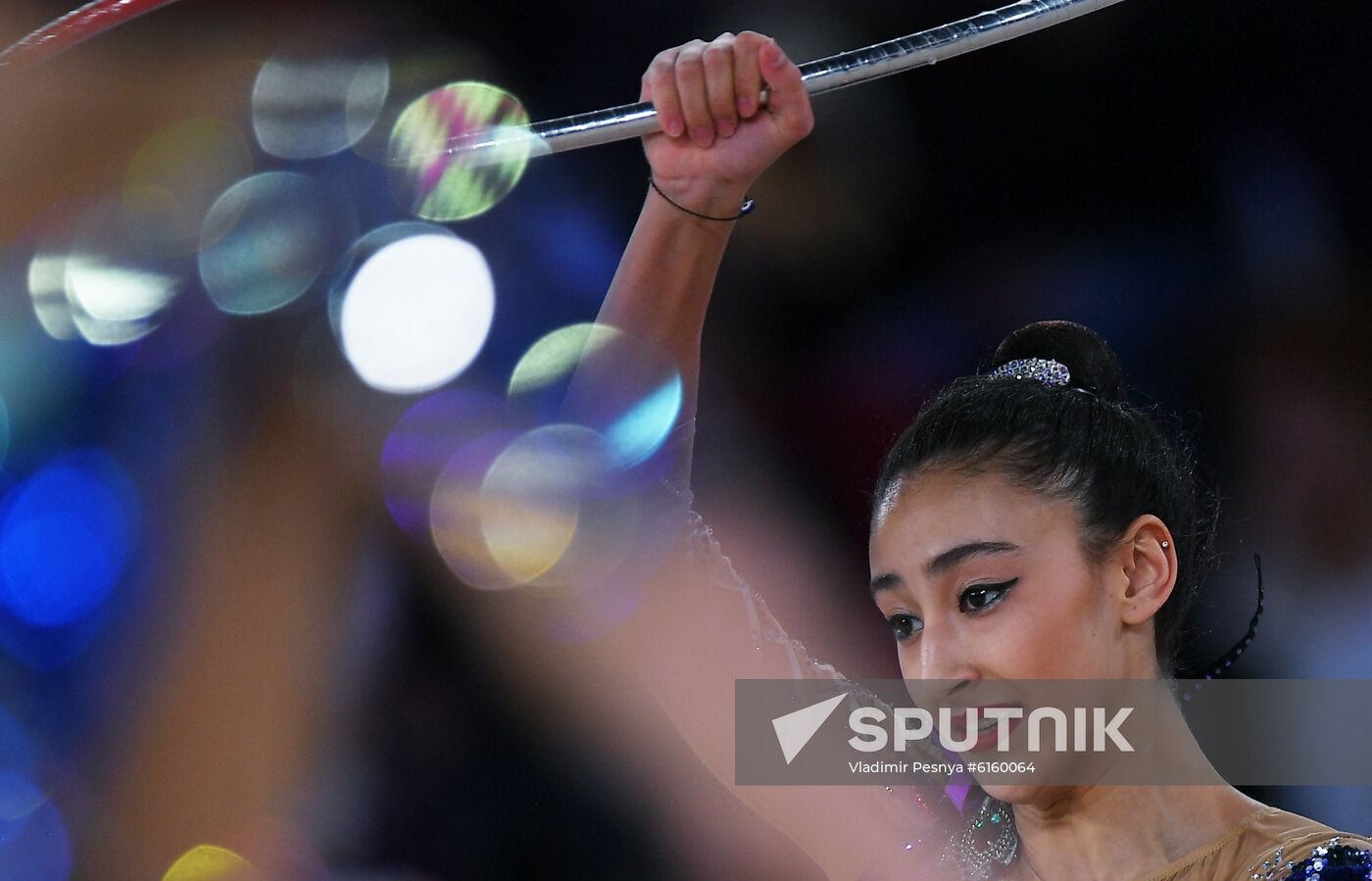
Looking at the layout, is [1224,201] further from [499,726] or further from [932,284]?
[499,726]

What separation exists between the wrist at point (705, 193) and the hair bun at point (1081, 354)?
18.0 inches

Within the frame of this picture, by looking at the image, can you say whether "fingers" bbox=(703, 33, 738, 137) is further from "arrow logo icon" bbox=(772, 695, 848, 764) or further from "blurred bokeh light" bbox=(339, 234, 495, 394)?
"blurred bokeh light" bbox=(339, 234, 495, 394)

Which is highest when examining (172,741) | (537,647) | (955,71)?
(955,71)

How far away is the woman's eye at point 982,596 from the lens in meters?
1.13

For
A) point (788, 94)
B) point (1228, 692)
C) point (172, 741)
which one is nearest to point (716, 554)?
point (788, 94)

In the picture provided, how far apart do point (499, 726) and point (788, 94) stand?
4.28 ft

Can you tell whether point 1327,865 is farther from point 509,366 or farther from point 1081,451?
point 509,366

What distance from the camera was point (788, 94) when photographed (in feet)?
3.19

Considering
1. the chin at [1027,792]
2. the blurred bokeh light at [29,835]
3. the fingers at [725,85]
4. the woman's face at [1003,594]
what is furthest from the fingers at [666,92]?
the blurred bokeh light at [29,835]

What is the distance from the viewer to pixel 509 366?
1.97 metres

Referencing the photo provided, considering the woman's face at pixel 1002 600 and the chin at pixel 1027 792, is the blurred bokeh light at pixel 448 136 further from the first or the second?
the chin at pixel 1027 792

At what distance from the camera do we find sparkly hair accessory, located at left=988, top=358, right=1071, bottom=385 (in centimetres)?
131

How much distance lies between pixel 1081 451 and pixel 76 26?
3.45ft

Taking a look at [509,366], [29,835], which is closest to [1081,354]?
[509,366]
